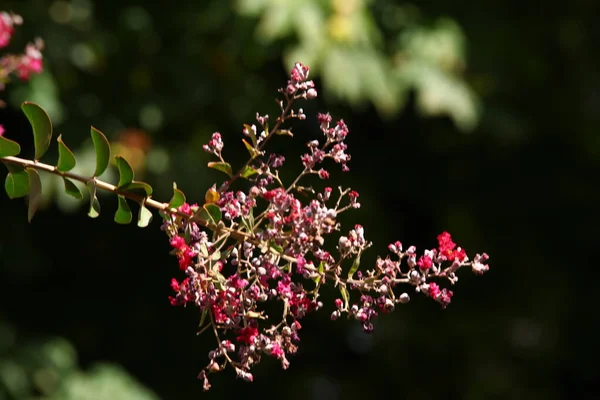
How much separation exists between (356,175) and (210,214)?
3.91 m

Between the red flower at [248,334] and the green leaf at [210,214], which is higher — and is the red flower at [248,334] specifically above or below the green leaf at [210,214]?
below

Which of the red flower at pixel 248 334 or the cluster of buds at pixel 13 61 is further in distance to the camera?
the cluster of buds at pixel 13 61

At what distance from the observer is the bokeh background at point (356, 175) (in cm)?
405

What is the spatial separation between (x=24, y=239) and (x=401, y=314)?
6.38 ft

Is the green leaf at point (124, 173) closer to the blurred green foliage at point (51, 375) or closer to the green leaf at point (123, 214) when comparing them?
the green leaf at point (123, 214)

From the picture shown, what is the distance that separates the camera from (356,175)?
4.95 m

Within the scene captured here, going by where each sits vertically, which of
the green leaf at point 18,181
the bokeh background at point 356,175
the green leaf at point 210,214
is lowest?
the green leaf at point 18,181

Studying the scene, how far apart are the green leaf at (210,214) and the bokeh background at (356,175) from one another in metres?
2.60

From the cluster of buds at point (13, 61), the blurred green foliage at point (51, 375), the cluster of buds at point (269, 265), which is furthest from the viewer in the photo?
the blurred green foliage at point (51, 375)

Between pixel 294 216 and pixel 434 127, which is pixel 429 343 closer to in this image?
pixel 434 127

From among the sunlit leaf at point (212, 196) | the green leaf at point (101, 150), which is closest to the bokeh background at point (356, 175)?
the green leaf at point (101, 150)

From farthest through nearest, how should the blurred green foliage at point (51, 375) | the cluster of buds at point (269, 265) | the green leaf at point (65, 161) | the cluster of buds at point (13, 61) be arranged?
1. the blurred green foliage at point (51, 375)
2. the cluster of buds at point (13, 61)
3. the green leaf at point (65, 161)
4. the cluster of buds at point (269, 265)

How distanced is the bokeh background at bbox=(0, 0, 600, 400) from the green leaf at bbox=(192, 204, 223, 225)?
2602 mm

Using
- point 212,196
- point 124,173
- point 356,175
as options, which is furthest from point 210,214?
point 356,175
